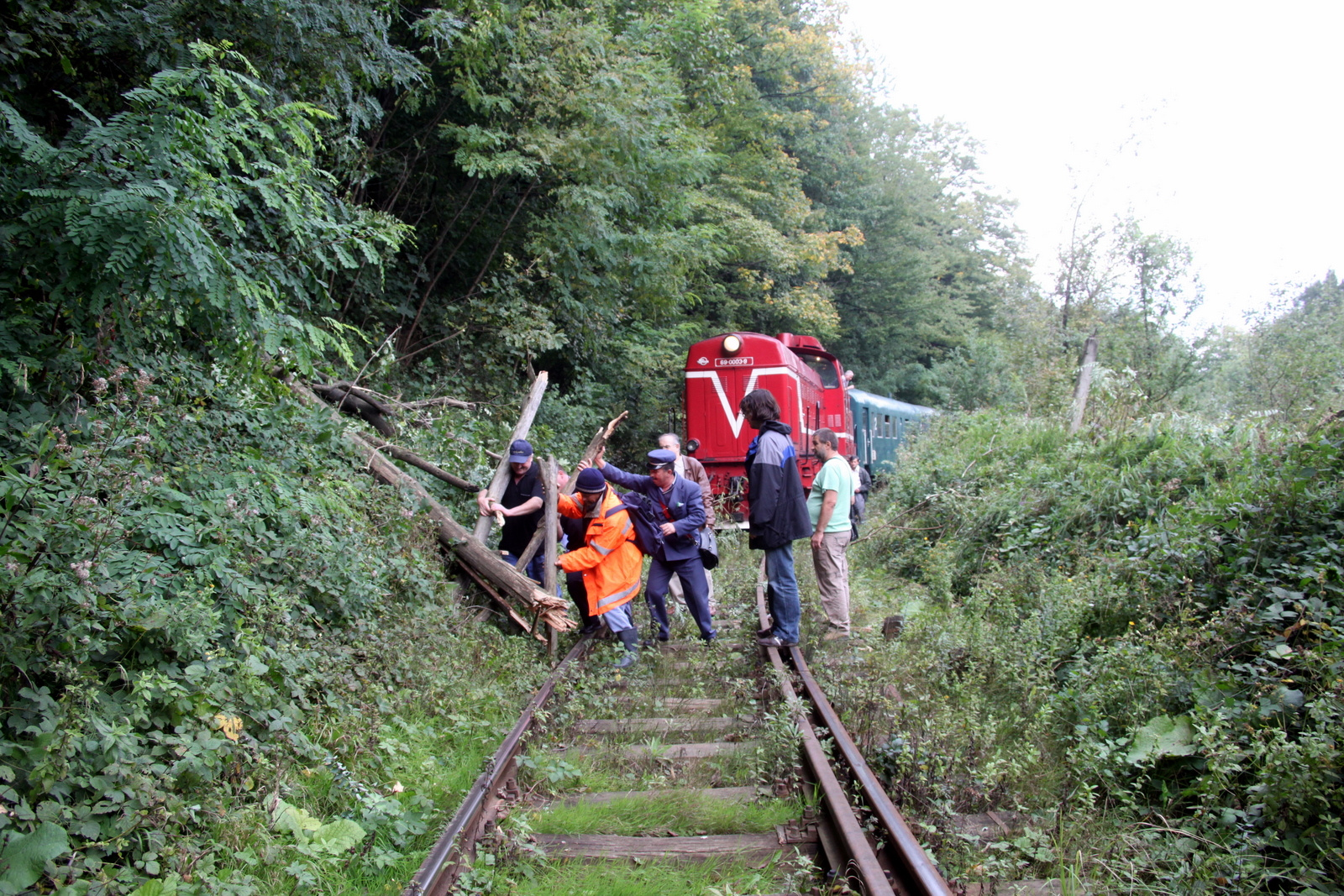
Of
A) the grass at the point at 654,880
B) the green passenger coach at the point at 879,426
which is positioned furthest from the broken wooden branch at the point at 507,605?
the green passenger coach at the point at 879,426

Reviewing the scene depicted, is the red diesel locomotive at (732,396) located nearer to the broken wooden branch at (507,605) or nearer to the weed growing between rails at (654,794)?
the broken wooden branch at (507,605)

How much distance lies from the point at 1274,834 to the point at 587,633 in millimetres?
5071

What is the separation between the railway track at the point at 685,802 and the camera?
11.3 ft

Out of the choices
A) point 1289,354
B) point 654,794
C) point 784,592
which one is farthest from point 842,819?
point 1289,354

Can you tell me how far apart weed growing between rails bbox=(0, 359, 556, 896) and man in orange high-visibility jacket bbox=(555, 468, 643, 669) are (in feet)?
2.86

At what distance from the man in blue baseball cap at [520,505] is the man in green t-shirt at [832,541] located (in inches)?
94.9

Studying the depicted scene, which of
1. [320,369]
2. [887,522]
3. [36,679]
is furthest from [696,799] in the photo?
[887,522]

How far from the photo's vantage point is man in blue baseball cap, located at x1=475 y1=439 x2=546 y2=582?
739 cm

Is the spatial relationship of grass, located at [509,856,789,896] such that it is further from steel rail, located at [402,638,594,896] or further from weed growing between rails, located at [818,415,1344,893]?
weed growing between rails, located at [818,415,1344,893]

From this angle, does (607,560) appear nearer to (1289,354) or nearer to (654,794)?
(654,794)

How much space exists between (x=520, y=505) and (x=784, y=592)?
250 centimetres

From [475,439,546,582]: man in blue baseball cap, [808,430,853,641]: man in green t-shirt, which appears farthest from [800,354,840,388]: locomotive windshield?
[475,439,546,582]: man in blue baseball cap

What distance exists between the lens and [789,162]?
1028 inches

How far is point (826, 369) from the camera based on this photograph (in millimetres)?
18328
